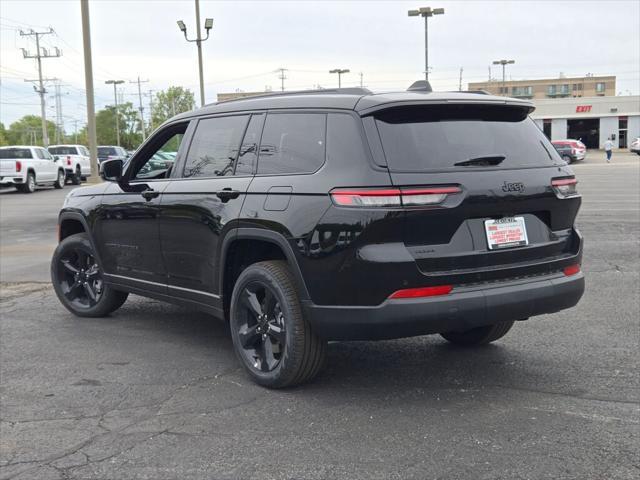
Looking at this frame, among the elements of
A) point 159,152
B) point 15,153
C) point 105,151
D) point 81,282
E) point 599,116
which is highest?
point 599,116

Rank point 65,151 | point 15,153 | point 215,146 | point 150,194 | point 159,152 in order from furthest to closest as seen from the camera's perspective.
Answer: point 65,151 < point 15,153 < point 159,152 < point 150,194 < point 215,146

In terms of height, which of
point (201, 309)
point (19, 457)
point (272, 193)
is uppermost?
point (272, 193)

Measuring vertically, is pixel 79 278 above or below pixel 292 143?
below

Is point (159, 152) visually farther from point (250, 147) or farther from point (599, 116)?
point (599, 116)

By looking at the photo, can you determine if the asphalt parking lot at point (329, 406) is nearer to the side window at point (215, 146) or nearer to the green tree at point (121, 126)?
the side window at point (215, 146)

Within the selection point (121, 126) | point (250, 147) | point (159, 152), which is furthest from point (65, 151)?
point (121, 126)

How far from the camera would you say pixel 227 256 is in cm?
475

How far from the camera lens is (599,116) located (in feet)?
244

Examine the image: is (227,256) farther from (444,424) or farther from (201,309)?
(444,424)

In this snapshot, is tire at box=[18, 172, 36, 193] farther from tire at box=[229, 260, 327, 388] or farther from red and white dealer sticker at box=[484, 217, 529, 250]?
red and white dealer sticker at box=[484, 217, 529, 250]

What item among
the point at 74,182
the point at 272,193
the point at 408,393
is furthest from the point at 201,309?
the point at 74,182

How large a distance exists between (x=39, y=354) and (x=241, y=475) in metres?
2.81

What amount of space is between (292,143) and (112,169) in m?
Result: 2.10

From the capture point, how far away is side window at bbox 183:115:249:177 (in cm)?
491
